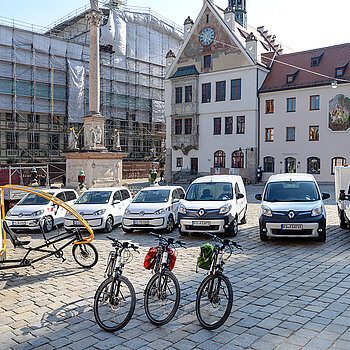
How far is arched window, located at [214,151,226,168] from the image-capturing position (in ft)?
133

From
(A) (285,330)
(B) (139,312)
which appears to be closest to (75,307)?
(B) (139,312)

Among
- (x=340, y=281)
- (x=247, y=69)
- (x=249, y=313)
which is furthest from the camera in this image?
(x=247, y=69)

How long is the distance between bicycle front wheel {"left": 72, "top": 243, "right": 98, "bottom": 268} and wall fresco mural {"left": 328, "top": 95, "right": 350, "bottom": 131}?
30.5m

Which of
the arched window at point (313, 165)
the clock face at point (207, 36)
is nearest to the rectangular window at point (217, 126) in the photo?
the clock face at point (207, 36)

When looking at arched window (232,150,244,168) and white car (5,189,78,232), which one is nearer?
white car (5,189,78,232)

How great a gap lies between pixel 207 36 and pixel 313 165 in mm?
17129

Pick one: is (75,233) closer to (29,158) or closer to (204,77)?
(29,158)

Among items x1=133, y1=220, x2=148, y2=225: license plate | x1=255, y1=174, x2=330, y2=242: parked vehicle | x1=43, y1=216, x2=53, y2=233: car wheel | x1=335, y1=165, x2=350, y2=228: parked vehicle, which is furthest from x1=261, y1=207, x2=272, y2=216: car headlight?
x1=43, y1=216, x2=53, y2=233: car wheel

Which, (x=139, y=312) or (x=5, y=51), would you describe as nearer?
(x=139, y=312)

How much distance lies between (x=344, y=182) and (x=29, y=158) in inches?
1174

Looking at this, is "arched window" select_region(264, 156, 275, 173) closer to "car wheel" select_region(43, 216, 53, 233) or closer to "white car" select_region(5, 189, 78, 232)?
"white car" select_region(5, 189, 78, 232)

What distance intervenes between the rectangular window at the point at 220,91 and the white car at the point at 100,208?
88.4 feet

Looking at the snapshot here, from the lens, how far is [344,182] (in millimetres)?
13953

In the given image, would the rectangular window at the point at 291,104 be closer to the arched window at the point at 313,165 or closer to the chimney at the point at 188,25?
the arched window at the point at 313,165
